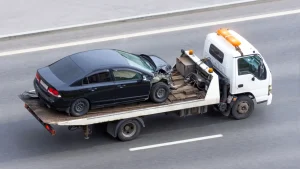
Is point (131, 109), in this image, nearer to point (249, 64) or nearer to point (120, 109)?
point (120, 109)

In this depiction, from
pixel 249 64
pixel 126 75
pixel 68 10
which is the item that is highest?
pixel 68 10

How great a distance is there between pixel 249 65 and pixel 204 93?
1.48m

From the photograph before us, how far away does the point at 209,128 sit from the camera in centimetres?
1977

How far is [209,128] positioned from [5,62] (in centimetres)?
739

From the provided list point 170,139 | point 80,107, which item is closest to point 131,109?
point 80,107

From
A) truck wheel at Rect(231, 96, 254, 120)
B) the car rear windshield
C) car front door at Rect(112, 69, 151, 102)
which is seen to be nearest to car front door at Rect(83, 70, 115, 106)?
car front door at Rect(112, 69, 151, 102)

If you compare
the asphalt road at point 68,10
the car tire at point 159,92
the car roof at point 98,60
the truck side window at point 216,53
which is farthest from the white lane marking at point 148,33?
the car tire at point 159,92

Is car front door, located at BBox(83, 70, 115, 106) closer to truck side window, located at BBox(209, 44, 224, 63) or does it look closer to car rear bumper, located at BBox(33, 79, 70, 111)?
car rear bumper, located at BBox(33, 79, 70, 111)

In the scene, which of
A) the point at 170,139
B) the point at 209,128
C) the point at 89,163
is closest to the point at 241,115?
the point at 209,128

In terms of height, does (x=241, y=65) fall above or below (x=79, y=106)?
above

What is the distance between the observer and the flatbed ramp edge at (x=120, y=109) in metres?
17.9

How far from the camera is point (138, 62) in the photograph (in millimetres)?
19188

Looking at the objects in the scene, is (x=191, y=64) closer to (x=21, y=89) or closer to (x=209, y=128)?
(x=209, y=128)

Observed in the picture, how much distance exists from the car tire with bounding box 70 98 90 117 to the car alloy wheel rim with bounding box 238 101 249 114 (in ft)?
14.5
